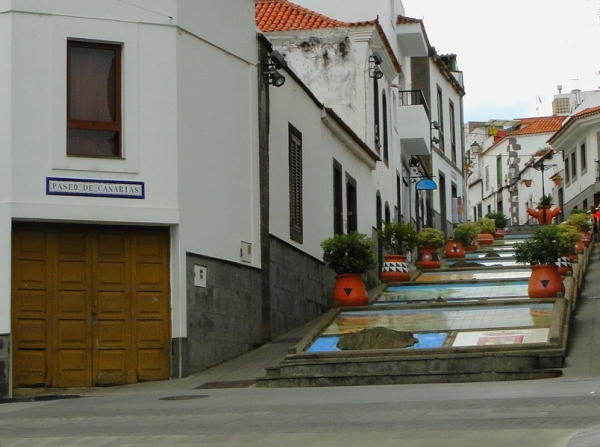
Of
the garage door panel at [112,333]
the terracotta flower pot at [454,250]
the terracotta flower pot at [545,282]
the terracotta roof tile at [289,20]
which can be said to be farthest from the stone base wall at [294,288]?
the terracotta flower pot at [454,250]

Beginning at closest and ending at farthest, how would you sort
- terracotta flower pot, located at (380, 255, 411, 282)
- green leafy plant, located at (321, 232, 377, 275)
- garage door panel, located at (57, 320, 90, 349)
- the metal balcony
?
garage door panel, located at (57, 320, 90, 349)
green leafy plant, located at (321, 232, 377, 275)
terracotta flower pot, located at (380, 255, 411, 282)
the metal balcony

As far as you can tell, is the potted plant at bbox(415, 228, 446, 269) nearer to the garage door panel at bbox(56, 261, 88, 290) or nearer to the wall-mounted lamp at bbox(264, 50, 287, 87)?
the wall-mounted lamp at bbox(264, 50, 287, 87)

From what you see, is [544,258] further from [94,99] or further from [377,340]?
[94,99]

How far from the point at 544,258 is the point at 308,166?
564 centimetres

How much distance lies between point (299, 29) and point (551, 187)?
→ 36.7 metres

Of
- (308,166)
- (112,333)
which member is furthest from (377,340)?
(308,166)

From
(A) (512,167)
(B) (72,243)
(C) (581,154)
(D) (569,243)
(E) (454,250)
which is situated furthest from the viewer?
(A) (512,167)

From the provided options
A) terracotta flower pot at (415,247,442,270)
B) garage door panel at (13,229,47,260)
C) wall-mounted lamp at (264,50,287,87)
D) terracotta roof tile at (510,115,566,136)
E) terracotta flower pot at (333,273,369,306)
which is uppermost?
terracotta roof tile at (510,115,566,136)

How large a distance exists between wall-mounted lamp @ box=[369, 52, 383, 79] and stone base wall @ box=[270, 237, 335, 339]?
6331 millimetres

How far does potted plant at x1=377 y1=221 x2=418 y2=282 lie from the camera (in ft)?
85.5

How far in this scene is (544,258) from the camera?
1997cm

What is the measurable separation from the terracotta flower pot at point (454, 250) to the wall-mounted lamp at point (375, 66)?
8286 mm

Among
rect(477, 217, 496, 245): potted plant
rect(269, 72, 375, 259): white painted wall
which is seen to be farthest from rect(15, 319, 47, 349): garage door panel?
rect(477, 217, 496, 245): potted plant

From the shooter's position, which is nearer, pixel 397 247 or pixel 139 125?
pixel 139 125
